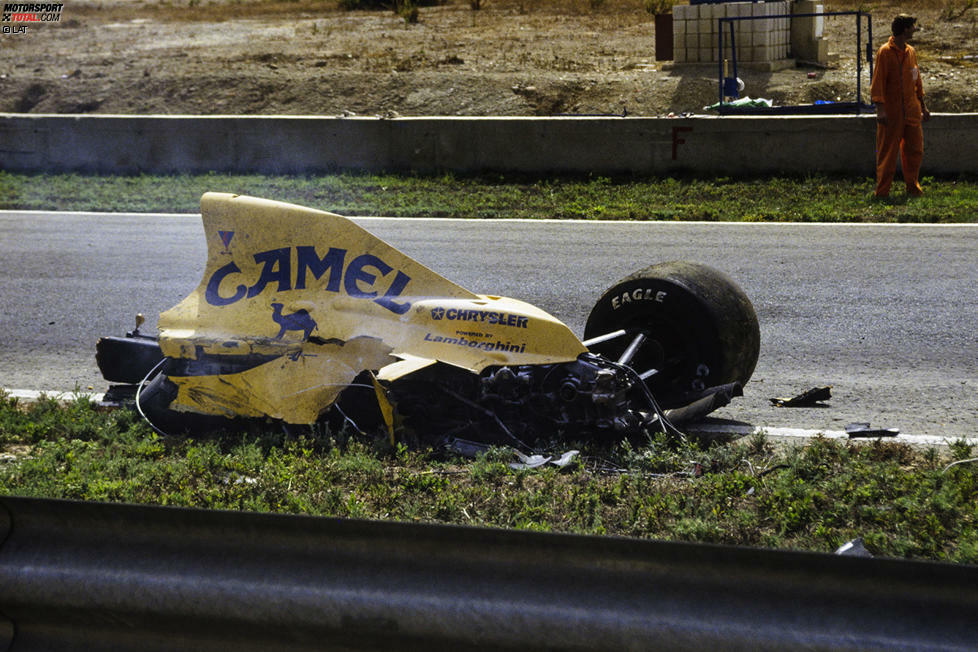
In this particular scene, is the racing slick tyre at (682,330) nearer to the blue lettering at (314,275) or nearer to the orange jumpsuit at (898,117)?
the blue lettering at (314,275)

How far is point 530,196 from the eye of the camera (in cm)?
1348

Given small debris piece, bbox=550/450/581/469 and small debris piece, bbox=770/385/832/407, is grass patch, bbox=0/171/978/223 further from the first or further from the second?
small debris piece, bbox=550/450/581/469

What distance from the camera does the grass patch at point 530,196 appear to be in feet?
39.0

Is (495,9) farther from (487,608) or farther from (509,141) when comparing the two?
(487,608)

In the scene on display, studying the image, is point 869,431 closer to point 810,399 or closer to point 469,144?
point 810,399

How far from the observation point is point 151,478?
507 centimetres

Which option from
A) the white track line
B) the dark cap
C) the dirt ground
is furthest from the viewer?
the dirt ground

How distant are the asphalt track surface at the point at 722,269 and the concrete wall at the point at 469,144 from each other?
2.88 m

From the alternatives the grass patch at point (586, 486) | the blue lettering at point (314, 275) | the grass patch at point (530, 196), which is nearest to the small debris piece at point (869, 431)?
the grass patch at point (586, 486)

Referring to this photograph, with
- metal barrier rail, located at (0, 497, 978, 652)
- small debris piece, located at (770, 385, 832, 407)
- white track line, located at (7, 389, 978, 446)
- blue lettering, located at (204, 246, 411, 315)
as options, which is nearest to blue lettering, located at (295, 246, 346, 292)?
blue lettering, located at (204, 246, 411, 315)

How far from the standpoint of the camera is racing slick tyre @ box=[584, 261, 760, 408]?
5.69 m

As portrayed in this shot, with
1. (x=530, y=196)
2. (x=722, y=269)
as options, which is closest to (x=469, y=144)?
(x=530, y=196)

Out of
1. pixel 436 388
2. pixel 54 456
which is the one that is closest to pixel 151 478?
pixel 54 456

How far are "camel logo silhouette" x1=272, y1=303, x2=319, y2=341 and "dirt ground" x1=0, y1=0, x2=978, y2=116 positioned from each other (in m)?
10.2
